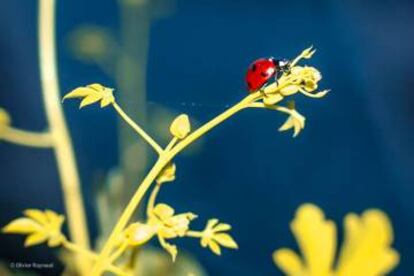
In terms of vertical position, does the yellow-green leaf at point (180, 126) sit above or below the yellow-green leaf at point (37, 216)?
above

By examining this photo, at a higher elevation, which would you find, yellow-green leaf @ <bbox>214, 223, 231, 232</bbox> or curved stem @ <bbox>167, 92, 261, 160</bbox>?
curved stem @ <bbox>167, 92, 261, 160</bbox>

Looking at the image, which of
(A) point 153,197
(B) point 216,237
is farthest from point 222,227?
(A) point 153,197

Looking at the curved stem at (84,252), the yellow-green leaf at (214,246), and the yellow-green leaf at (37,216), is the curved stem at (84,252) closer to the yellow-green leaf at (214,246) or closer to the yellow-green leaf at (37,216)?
the yellow-green leaf at (37,216)

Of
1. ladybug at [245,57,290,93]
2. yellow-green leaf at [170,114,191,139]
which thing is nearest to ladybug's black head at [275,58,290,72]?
ladybug at [245,57,290,93]

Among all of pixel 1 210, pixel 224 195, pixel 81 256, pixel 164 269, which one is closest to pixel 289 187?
pixel 224 195

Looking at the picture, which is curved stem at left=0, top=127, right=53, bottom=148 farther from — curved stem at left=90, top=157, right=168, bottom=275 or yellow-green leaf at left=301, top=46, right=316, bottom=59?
yellow-green leaf at left=301, top=46, right=316, bottom=59

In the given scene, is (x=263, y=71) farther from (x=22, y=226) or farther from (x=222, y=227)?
(x=22, y=226)

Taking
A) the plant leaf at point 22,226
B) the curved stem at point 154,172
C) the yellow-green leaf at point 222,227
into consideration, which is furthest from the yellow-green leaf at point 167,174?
the plant leaf at point 22,226
